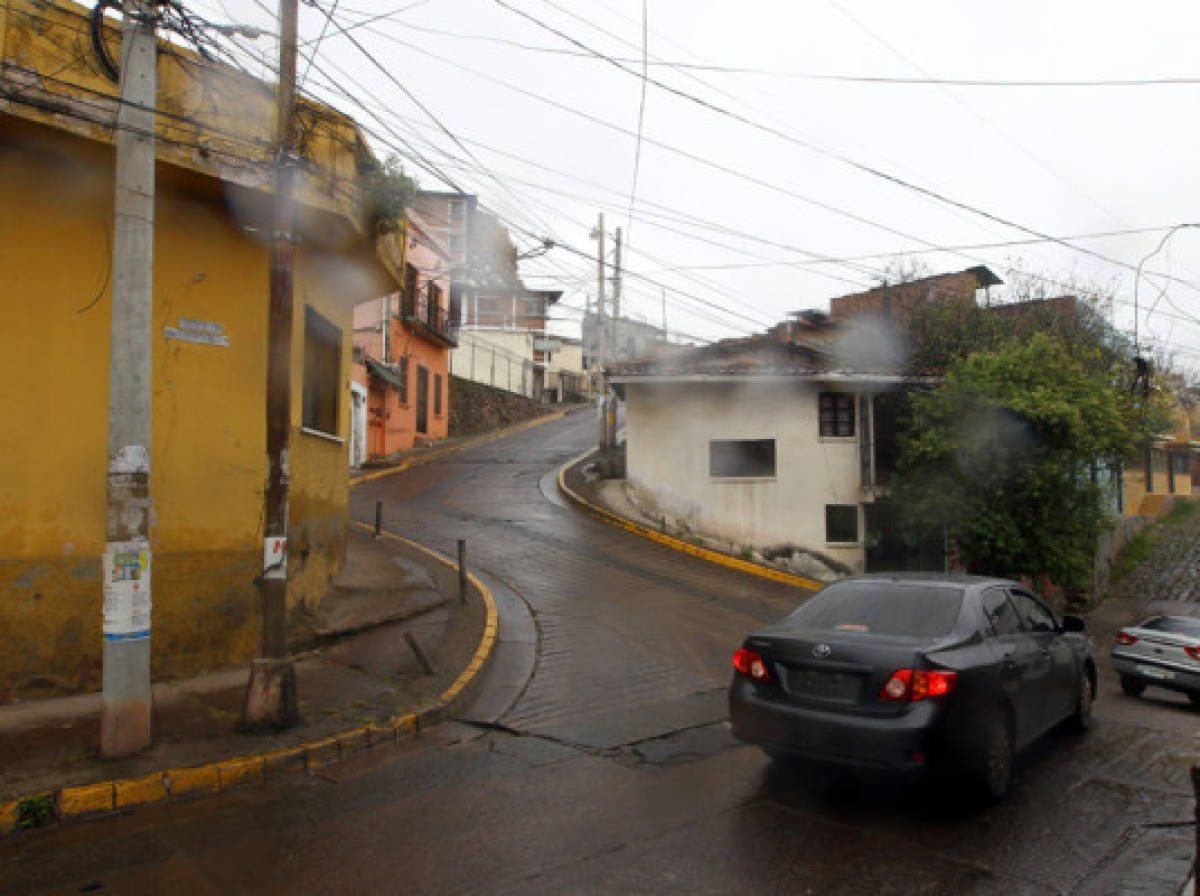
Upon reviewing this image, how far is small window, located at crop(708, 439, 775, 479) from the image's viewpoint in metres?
19.8

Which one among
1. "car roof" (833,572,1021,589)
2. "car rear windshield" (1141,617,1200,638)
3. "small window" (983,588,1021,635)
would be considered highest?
"car roof" (833,572,1021,589)

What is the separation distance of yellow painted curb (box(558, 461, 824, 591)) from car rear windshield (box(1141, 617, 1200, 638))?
16.6ft

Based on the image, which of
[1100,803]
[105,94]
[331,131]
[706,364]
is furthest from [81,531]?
[706,364]

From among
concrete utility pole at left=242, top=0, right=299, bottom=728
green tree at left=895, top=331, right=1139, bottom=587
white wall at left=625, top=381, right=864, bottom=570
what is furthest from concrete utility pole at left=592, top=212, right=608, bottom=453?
concrete utility pole at left=242, top=0, right=299, bottom=728

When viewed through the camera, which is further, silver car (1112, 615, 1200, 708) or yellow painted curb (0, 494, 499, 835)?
silver car (1112, 615, 1200, 708)

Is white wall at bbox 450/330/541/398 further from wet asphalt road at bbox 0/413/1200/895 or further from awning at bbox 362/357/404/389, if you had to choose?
wet asphalt road at bbox 0/413/1200/895

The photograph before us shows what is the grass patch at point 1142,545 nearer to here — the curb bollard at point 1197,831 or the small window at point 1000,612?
the small window at point 1000,612

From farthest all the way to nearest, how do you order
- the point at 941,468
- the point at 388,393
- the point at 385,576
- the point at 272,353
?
the point at 388,393
the point at 941,468
the point at 385,576
the point at 272,353

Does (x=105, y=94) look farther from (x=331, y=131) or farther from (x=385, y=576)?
(x=385, y=576)

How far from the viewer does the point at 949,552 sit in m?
19.8

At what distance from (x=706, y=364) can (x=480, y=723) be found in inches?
533

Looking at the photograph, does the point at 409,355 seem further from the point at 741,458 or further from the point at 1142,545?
the point at 1142,545

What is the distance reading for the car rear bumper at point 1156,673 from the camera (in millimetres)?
11148

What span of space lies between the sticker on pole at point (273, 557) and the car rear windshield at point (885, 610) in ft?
12.7
